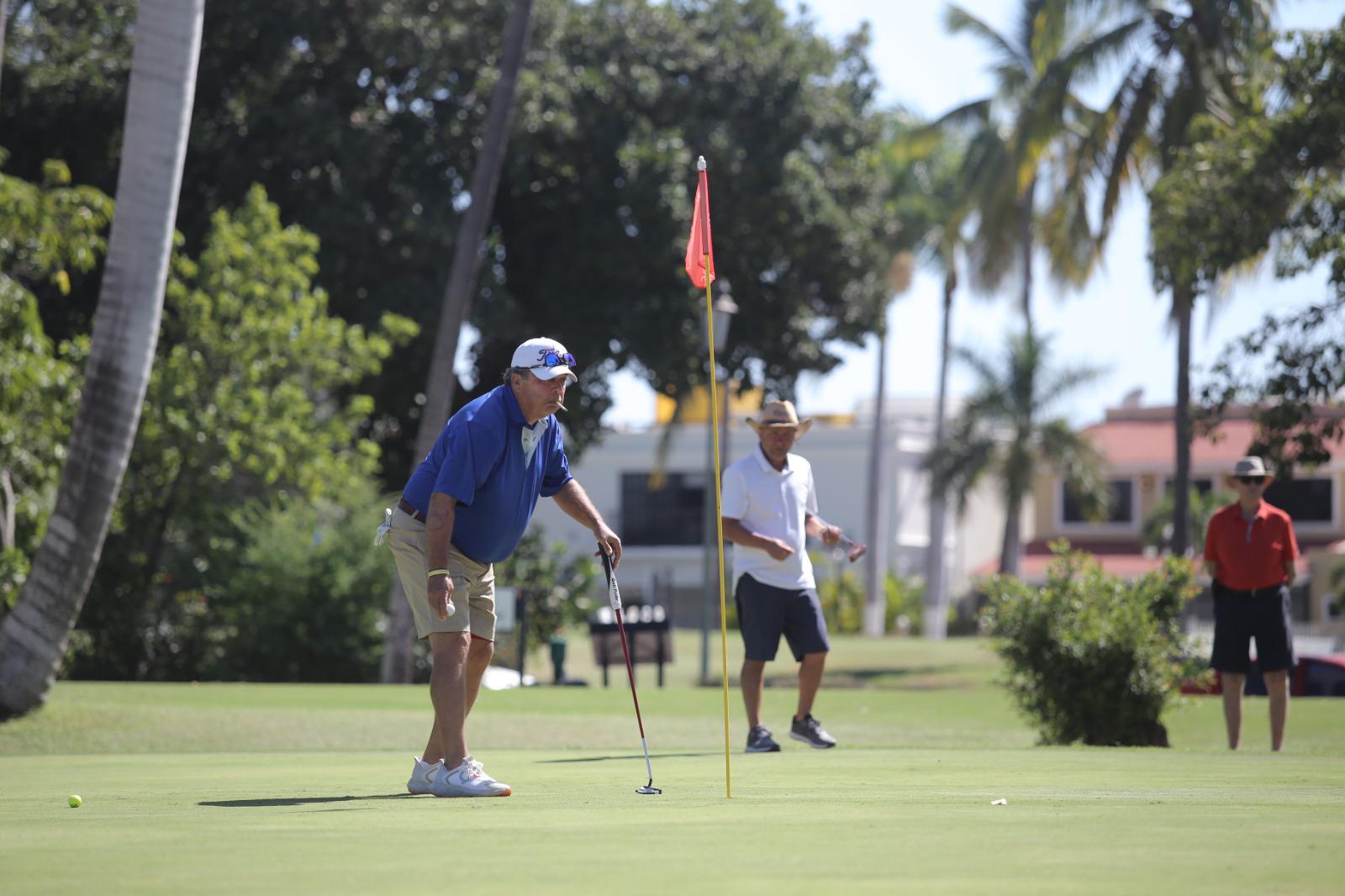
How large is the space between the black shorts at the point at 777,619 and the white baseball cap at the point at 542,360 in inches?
154

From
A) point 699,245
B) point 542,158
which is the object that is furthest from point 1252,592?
point 542,158

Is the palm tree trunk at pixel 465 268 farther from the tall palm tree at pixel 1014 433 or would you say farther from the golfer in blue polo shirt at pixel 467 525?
the tall palm tree at pixel 1014 433

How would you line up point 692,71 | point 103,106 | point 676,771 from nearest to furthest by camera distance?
point 676,771 → point 103,106 → point 692,71

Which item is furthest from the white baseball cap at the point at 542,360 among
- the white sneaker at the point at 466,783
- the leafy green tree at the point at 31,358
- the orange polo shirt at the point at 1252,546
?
the leafy green tree at the point at 31,358

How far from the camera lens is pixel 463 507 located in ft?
23.9

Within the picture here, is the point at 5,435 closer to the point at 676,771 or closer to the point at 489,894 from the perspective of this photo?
the point at 676,771

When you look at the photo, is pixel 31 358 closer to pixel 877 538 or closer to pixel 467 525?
pixel 467 525

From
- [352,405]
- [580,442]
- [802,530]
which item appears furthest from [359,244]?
[802,530]

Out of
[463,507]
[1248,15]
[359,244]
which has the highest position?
[1248,15]

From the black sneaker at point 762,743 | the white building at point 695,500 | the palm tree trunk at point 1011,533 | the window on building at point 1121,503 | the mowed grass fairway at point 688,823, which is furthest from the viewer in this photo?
the white building at point 695,500

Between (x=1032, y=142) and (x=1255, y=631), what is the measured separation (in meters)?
18.4

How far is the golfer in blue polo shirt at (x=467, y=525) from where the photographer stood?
6980 mm

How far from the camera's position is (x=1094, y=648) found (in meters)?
12.4

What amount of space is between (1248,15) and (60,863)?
24.4 metres
